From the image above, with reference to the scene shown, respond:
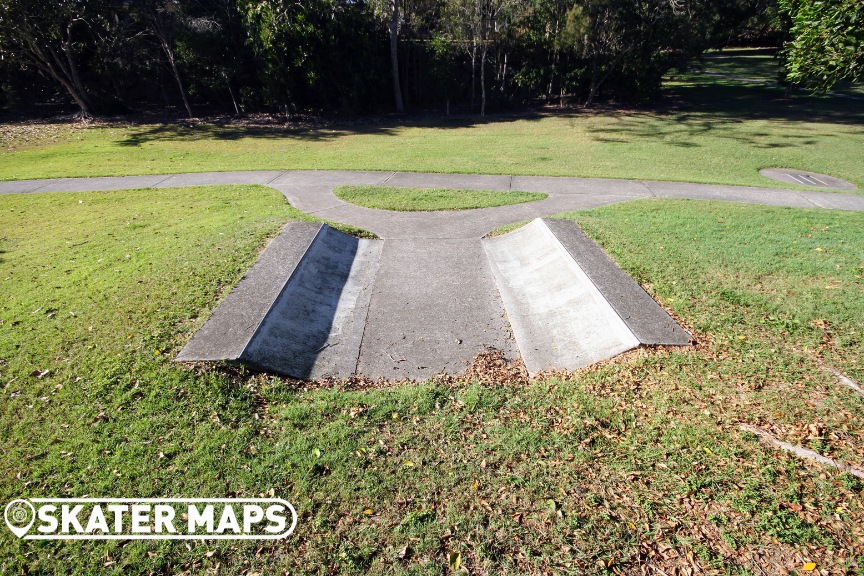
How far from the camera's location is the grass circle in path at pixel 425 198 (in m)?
12.0

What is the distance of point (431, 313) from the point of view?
295 inches

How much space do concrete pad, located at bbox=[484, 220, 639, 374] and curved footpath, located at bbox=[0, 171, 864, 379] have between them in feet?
0.07

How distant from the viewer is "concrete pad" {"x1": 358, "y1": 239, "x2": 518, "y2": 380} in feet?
21.0

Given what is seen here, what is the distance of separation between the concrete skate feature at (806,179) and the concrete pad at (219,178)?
50.5ft

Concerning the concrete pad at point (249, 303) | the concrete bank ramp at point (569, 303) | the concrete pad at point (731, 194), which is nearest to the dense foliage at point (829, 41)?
the concrete bank ramp at point (569, 303)

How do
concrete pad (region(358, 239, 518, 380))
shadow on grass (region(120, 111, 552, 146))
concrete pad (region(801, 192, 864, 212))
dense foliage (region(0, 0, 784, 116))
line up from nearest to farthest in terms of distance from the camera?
concrete pad (region(358, 239, 518, 380))
concrete pad (region(801, 192, 864, 212))
shadow on grass (region(120, 111, 552, 146))
dense foliage (region(0, 0, 784, 116))

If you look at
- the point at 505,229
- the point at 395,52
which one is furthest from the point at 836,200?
the point at 395,52

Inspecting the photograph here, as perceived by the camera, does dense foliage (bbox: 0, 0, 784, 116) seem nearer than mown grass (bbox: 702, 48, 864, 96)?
Yes

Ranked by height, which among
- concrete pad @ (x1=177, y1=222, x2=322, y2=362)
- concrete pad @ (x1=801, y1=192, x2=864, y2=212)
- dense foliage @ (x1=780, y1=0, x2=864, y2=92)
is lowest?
concrete pad @ (x1=801, y1=192, x2=864, y2=212)

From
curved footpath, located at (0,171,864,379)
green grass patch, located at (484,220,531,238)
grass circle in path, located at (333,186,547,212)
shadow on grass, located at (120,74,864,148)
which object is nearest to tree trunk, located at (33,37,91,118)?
shadow on grass, located at (120,74,864,148)

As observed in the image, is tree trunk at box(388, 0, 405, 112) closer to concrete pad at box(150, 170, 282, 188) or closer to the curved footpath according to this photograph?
concrete pad at box(150, 170, 282, 188)

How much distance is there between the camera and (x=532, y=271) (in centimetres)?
871

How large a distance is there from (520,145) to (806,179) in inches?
376

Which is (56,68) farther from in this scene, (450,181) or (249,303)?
(249,303)
